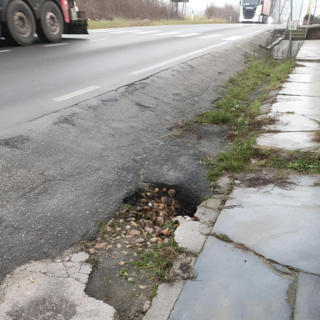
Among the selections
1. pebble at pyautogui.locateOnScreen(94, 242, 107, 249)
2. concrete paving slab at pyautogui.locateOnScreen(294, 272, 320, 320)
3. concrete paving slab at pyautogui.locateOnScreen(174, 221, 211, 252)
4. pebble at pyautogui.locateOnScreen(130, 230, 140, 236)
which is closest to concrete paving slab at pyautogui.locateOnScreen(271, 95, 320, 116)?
concrete paving slab at pyautogui.locateOnScreen(174, 221, 211, 252)

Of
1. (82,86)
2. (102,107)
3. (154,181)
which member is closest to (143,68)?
(82,86)

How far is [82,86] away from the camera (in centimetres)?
556

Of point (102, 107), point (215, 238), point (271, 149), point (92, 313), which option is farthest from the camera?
point (102, 107)

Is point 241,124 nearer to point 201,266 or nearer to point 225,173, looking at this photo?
point 225,173

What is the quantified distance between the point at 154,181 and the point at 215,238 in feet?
3.54

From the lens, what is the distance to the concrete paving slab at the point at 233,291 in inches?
68.0

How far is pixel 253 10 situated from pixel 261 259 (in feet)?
124

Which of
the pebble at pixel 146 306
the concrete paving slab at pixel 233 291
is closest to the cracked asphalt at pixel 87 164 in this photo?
the pebble at pixel 146 306

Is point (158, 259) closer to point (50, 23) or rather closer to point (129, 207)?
point (129, 207)

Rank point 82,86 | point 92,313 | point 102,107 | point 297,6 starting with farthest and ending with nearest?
1. point 297,6
2. point 82,86
3. point 102,107
4. point 92,313

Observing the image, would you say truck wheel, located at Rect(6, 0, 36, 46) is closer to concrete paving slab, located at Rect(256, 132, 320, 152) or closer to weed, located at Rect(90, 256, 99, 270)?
concrete paving slab, located at Rect(256, 132, 320, 152)

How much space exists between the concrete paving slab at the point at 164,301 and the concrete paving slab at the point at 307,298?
640 mm

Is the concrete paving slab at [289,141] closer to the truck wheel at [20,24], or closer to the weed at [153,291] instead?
the weed at [153,291]

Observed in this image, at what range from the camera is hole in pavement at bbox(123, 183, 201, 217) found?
9.82 feet
